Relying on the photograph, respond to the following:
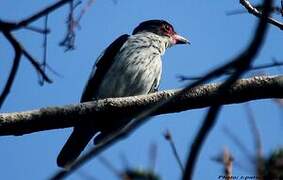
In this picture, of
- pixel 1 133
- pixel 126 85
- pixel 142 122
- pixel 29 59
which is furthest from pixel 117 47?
pixel 142 122

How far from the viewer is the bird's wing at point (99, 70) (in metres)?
6.01

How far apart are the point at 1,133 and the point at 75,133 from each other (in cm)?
194

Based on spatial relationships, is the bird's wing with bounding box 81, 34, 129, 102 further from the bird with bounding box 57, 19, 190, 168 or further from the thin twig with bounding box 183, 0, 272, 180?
the thin twig with bounding box 183, 0, 272, 180

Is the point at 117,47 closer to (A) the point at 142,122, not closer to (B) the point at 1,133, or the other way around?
(B) the point at 1,133

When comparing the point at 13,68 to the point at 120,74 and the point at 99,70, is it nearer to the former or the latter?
the point at 120,74

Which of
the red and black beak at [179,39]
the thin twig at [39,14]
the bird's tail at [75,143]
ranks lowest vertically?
the bird's tail at [75,143]

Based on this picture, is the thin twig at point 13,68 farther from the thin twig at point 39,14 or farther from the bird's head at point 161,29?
the bird's head at point 161,29

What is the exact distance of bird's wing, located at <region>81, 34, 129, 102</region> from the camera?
19.7ft

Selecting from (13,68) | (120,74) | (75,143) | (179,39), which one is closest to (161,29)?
(179,39)

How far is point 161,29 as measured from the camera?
735 centimetres

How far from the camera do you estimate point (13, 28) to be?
199 centimetres

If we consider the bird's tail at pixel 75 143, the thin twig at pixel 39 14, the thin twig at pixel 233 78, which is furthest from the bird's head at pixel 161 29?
the thin twig at pixel 233 78

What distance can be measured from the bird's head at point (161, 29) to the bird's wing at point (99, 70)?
1089 millimetres

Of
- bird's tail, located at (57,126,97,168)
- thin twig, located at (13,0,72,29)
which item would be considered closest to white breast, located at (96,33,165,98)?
bird's tail, located at (57,126,97,168)
